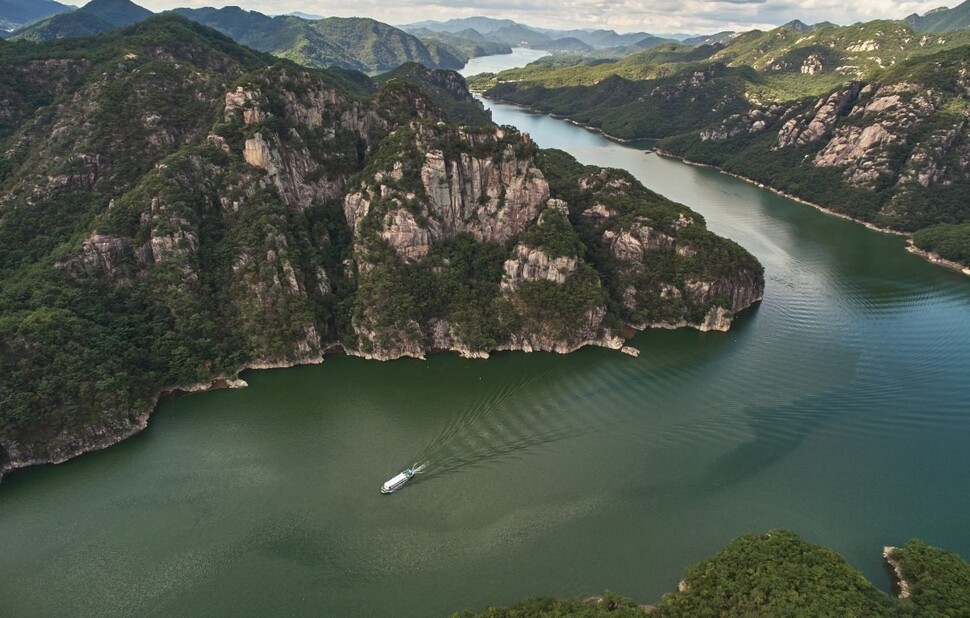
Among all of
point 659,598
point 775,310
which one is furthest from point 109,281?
point 775,310

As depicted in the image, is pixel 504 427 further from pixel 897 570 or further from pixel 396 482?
pixel 897 570

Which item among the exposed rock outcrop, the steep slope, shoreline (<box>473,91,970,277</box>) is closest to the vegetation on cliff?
the exposed rock outcrop

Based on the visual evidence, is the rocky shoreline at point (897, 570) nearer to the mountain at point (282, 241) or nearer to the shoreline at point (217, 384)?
the shoreline at point (217, 384)

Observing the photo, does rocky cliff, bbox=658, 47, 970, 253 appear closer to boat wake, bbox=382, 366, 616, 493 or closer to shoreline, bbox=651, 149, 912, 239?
shoreline, bbox=651, 149, 912, 239

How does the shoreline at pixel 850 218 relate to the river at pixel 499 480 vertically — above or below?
above

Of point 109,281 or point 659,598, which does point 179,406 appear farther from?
point 659,598

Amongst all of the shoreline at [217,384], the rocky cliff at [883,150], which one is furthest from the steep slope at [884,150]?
the shoreline at [217,384]
